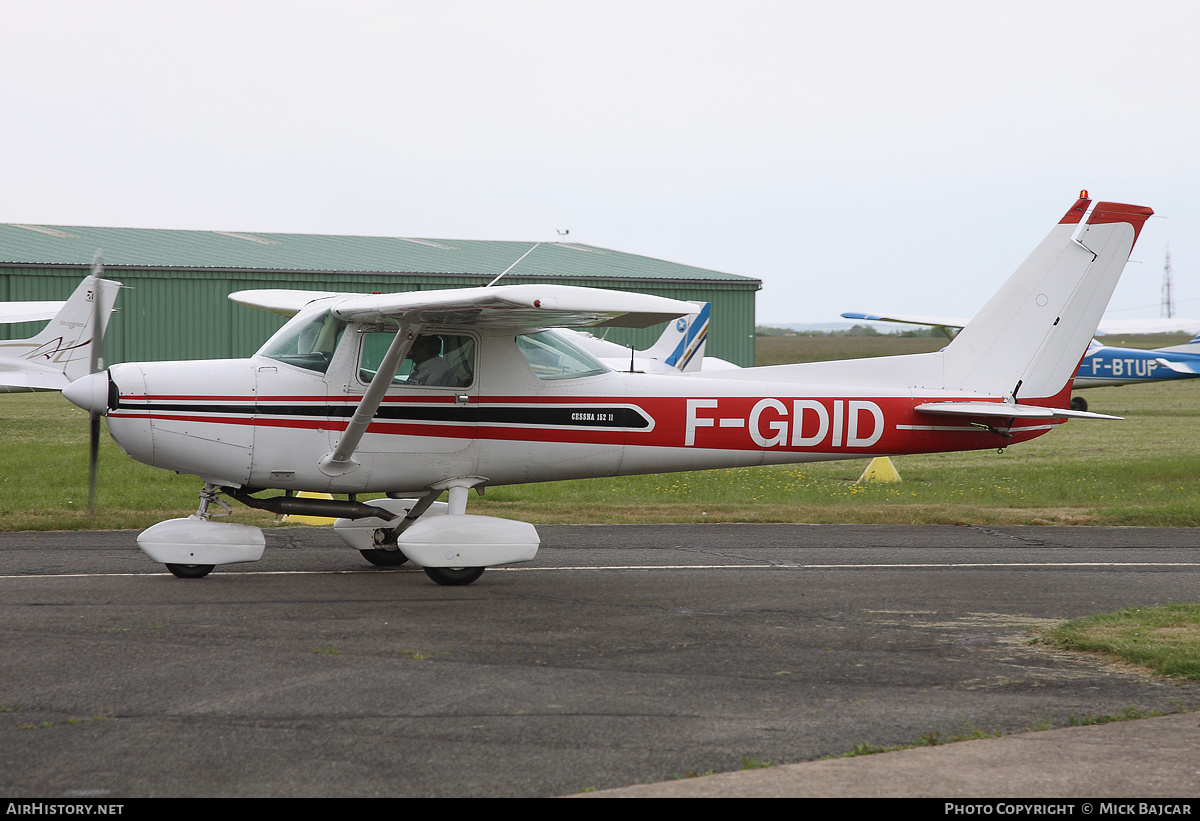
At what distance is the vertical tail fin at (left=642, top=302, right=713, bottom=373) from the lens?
84.0 feet

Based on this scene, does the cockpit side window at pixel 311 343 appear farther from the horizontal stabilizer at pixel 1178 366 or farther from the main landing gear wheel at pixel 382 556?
the horizontal stabilizer at pixel 1178 366

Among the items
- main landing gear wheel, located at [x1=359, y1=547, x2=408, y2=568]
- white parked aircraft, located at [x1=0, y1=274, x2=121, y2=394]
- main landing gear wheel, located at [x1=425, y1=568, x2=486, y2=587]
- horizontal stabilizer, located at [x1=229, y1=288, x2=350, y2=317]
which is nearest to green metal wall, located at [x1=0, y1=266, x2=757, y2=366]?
white parked aircraft, located at [x1=0, y1=274, x2=121, y2=394]

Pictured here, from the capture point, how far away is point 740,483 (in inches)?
664

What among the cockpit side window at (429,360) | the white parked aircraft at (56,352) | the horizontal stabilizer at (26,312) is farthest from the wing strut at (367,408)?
the horizontal stabilizer at (26,312)

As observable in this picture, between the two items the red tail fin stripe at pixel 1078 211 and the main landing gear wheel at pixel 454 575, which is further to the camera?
the red tail fin stripe at pixel 1078 211

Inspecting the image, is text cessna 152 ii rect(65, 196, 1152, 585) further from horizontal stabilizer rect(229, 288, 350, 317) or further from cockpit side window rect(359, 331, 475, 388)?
horizontal stabilizer rect(229, 288, 350, 317)

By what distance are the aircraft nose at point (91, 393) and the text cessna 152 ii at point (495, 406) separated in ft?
0.05

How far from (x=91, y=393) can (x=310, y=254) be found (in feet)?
104

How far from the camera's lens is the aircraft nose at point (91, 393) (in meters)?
8.35

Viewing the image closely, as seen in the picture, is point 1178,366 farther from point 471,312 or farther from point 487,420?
point 471,312

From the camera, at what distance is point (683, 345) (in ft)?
86.6
